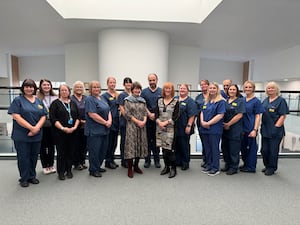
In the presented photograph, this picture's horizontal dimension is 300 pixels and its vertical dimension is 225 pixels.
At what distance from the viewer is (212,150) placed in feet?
9.62

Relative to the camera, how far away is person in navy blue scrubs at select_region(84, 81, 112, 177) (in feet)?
8.76

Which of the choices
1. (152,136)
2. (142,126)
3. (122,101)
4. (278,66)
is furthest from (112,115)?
(278,66)

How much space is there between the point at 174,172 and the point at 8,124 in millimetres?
4109

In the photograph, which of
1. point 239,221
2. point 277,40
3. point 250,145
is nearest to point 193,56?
point 277,40

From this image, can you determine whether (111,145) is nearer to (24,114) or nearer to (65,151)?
(65,151)

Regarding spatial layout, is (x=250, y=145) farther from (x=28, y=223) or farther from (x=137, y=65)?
(x=137, y=65)

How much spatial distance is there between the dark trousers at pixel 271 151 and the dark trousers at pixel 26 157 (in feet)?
9.70

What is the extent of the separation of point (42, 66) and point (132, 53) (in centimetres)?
909

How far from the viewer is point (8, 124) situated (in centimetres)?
494

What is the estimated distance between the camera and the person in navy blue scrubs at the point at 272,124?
288 cm

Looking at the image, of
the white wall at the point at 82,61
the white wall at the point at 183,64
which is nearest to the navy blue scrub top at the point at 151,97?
the white wall at the point at 183,64

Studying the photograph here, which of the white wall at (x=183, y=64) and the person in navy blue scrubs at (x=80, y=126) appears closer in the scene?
the person in navy blue scrubs at (x=80, y=126)

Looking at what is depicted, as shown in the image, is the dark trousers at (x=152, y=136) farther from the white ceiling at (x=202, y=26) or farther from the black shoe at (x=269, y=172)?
the white ceiling at (x=202, y=26)

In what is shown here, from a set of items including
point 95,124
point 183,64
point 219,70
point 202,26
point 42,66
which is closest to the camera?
point 95,124
